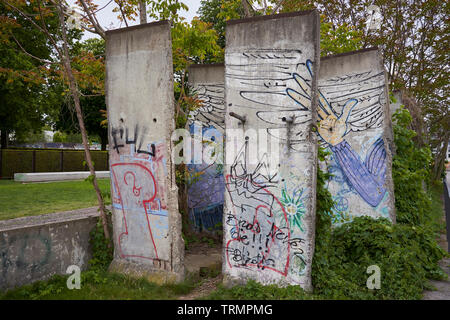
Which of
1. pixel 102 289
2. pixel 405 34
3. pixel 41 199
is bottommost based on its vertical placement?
pixel 102 289

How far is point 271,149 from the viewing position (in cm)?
443

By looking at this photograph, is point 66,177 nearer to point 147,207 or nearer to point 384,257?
point 147,207

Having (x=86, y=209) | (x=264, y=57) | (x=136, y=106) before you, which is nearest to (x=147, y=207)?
(x=136, y=106)

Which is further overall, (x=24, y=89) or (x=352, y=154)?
(x=24, y=89)

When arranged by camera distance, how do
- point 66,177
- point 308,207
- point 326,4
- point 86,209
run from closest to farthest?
point 308,207 < point 86,209 < point 326,4 < point 66,177

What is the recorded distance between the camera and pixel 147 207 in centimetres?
477

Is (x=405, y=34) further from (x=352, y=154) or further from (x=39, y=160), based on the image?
(x=39, y=160)

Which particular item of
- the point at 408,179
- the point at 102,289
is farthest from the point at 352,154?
the point at 102,289

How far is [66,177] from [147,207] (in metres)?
13.9

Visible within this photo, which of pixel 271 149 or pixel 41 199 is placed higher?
pixel 271 149

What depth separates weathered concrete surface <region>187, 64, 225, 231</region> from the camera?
7023mm

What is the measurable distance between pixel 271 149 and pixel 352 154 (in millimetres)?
3064

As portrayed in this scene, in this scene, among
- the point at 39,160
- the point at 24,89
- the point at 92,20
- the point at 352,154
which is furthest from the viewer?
the point at 39,160

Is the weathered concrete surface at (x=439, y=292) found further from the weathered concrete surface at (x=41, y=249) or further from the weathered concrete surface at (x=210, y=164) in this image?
the weathered concrete surface at (x=41, y=249)
